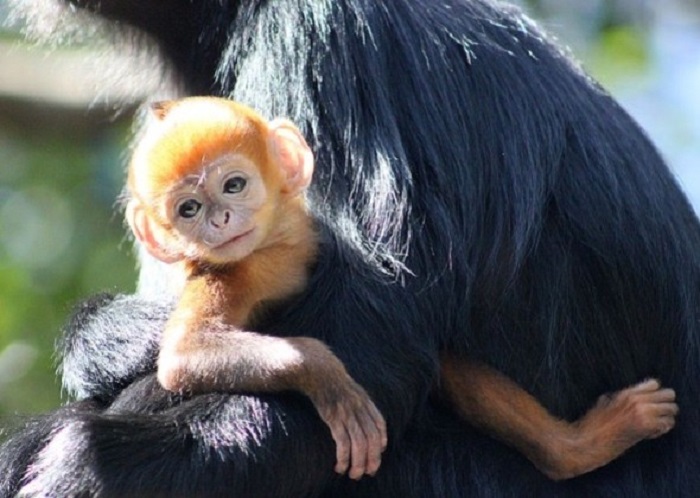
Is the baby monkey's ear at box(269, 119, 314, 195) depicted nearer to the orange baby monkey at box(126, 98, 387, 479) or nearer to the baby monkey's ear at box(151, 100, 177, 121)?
the orange baby monkey at box(126, 98, 387, 479)

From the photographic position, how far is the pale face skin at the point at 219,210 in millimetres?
3994

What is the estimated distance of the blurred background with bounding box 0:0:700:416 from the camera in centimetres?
762

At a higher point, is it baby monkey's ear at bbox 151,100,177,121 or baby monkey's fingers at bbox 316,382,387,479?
baby monkey's ear at bbox 151,100,177,121

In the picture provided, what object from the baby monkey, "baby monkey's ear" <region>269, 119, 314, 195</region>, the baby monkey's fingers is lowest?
the baby monkey's fingers

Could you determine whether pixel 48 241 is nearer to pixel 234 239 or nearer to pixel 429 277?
pixel 234 239

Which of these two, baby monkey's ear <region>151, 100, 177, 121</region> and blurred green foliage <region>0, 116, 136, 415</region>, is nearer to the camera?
baby monkey's ear <region>151, 100, 177, 121</region>

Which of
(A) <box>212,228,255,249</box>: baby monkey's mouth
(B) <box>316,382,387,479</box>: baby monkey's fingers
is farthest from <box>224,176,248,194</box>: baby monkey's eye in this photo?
(B) <box>316,382,387,479</box>: baby monkey's fingers

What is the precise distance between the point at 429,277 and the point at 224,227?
0.50 m

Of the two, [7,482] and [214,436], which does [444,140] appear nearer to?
[214,436]

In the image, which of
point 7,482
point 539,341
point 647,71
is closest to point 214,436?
point 7,482

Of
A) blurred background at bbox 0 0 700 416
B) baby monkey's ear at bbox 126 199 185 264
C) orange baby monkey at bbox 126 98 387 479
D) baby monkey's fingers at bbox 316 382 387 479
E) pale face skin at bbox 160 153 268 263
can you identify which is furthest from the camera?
blurred background at bbox 0 0 700 416

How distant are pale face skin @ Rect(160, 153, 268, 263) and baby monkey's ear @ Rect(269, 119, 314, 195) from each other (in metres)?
0.08

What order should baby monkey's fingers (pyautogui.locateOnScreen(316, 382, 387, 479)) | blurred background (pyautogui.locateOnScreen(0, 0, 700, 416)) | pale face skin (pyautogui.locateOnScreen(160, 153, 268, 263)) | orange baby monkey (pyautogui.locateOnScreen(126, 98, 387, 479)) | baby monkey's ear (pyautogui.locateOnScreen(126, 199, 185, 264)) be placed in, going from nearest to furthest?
baby monkey's fingers (pyautogui.locateOnScreen(316, 382, 387, 479)) < orange baby monkey (pyautogui.locateOnScreen(126, 98, 387, 479)) < pale face skin (pyautogui.locateOnScreen(160, 153, 268, 263)) < baby monkey's ear (pyautogui.locateOnScreen(126, 199, 185, 264)) < blurred background (pyautogui.locateOnScreen(0, 0, 700, 416))

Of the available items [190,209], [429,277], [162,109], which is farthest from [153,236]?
[429,277]
